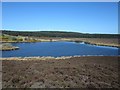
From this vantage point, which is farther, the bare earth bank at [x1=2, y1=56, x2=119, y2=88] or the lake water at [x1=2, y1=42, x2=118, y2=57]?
the lake water at [x1=2, y1=42, x2=118, y2=57]

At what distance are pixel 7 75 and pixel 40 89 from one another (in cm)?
474

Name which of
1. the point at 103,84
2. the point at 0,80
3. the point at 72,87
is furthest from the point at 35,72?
the point at 103,84

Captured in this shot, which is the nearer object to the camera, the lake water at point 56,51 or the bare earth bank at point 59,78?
the bare earth bank at point 59,78

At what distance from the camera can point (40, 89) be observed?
16.0 m

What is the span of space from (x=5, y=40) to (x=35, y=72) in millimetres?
82878

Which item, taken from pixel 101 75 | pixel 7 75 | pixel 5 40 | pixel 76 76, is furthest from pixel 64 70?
pixel 5 40

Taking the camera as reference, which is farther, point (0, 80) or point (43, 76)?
point (43, 76)

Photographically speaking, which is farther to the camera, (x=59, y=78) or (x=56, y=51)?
(x=56, y=51)

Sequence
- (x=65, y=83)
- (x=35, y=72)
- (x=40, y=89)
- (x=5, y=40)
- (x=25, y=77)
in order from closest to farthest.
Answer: (x=40, y=89), (x=65, y=83), (x=25, y=77), (x=35, y=72), (x=5, y=40)

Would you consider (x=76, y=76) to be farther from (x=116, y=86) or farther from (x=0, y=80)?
(x=0, y=80)

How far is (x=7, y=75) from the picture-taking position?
19.3 m

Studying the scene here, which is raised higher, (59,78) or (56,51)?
(59,78)

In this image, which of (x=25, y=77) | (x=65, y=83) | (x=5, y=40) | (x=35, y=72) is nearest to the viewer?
(x=65, y=83)

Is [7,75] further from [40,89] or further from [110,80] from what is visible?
[110,80]
